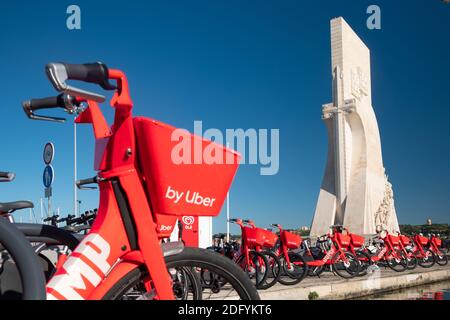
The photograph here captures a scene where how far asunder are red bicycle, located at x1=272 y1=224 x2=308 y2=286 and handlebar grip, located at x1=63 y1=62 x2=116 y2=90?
6923 mm

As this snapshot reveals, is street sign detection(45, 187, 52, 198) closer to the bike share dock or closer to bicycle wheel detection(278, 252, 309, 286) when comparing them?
the bike share dock

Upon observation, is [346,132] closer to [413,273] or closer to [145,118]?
[413,273]

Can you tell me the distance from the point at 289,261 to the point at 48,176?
4256 millimetres

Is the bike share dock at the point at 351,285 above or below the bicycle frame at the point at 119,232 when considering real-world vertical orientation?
below

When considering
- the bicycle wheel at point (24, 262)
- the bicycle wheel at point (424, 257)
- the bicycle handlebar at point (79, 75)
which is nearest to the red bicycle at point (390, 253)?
the bicycle wheel at point (424, 257)

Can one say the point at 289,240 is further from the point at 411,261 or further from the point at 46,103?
the point at 46,103

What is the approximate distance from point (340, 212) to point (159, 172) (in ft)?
98.3

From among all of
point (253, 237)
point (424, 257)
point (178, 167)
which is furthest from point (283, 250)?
point (424, 257)

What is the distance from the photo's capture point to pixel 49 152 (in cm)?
734

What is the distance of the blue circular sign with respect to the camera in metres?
7.24

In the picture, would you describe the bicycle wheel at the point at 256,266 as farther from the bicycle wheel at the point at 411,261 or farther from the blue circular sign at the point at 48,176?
the bicycle wheel at the point at 411,261

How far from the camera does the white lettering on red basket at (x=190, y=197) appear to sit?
1979 mm

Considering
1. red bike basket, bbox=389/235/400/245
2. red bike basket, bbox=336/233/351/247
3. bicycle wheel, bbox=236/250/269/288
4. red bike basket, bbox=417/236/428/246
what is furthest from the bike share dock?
red bike basket, bbox=417/236/428/246
